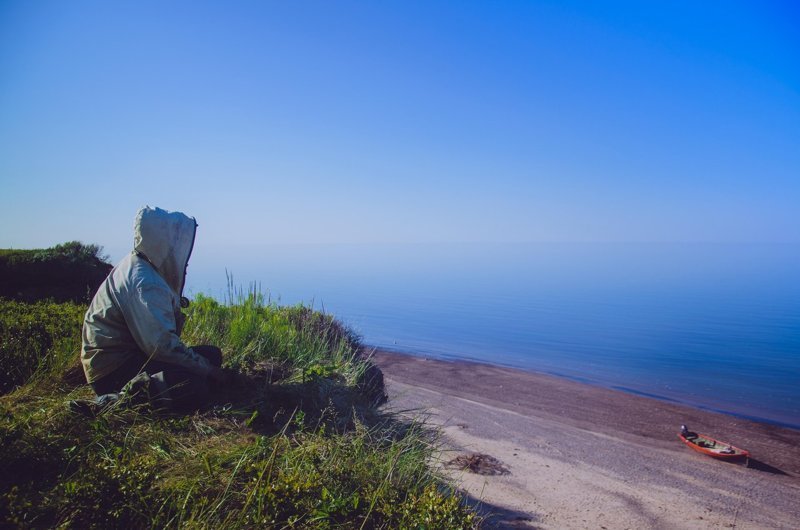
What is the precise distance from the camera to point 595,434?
47.5 feet

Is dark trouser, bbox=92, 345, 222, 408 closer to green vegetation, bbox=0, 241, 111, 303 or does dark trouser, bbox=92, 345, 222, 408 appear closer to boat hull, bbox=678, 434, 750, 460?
green vegetation, bbox=0, 241, 111, 303

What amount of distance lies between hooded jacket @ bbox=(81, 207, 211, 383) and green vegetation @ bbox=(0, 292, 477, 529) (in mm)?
496

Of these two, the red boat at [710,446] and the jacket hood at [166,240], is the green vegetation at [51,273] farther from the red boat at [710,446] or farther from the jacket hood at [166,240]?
the red boat at [710,446]

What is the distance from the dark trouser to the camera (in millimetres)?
3785

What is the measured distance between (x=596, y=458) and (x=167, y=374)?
12.2 metres

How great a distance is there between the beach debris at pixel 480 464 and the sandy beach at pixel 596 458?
64 millimetres

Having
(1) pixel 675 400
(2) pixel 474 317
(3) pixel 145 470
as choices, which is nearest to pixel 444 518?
(3) pixel 145 470

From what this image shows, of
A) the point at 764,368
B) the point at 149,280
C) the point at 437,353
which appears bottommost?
the point at 437,353

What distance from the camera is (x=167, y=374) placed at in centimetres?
375

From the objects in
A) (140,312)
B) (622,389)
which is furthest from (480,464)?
(622,389)

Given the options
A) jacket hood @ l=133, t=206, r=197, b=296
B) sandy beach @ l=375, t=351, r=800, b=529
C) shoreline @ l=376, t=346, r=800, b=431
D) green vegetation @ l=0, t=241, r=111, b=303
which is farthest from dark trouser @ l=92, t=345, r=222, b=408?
shoreline @ l=376, t=346, r=800, b=431

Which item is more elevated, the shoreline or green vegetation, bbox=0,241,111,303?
green vegetation, bbox=0,241,111,303

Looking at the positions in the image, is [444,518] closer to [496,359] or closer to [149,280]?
Answer: [149,280]

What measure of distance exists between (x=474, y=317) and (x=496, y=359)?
14.1m
